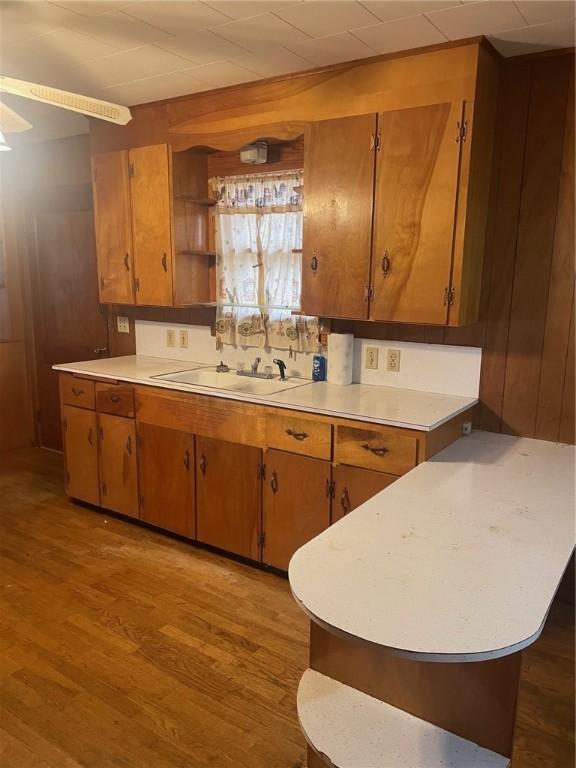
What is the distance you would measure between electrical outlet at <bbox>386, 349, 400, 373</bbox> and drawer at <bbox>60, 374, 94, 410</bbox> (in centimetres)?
177

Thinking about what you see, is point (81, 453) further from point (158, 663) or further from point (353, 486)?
point (353, 486)

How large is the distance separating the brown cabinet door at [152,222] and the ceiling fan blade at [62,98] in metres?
1.16

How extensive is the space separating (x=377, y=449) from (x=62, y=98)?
5.71ft

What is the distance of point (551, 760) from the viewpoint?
175 centimetres

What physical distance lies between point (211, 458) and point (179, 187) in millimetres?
1579

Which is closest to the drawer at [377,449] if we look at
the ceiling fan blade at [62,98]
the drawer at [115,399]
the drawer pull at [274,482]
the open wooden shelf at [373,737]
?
the drawer pull at [274,482]

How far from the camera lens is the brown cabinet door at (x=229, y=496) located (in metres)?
2.76

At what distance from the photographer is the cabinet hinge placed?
224 cm

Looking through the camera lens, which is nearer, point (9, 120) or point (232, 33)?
point (9, 120)

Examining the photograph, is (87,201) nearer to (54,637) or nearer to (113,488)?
(113,488)


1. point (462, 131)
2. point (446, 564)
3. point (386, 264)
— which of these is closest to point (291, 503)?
point (386, 264)

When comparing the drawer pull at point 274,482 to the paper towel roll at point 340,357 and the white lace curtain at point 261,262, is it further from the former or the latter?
the white lace curtain at point 261,262

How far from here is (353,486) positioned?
A: 244 cm

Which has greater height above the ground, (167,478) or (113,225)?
(113,225)
